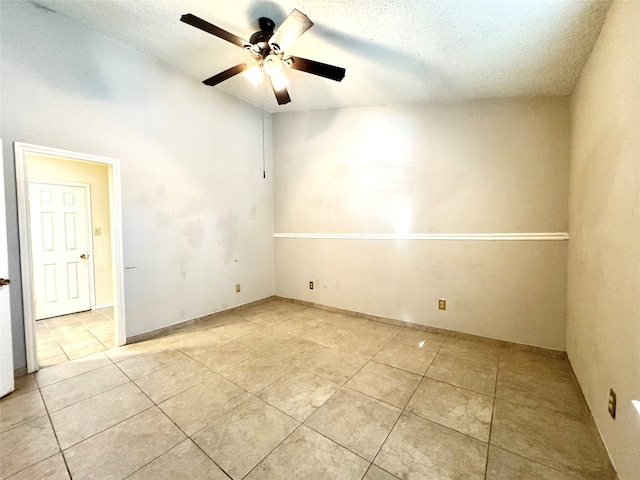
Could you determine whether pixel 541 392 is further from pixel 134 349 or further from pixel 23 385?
pixel 23 385

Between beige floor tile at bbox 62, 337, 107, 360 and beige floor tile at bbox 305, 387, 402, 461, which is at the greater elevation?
beige floor tile at bbox 62, 337, 107, 360

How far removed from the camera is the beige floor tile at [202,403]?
1678 mm

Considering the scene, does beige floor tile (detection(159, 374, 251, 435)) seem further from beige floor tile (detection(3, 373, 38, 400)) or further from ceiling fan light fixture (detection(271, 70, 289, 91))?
ceiling fan light fixture (detection(271, 70, 289, 91))

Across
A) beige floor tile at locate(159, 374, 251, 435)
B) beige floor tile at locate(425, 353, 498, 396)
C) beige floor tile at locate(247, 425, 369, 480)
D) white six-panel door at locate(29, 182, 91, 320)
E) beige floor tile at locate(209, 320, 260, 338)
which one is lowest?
beige floor tile at locate(425, 353, 498, 396)

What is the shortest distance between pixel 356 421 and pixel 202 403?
3.63 ft

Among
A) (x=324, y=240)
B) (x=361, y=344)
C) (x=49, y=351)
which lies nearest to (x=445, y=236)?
(x=361, y=344)

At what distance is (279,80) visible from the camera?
7.56 ft

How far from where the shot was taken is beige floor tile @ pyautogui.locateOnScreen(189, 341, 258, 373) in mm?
2398

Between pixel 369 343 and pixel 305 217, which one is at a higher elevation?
pixel 305 217

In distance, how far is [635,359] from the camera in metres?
1.14

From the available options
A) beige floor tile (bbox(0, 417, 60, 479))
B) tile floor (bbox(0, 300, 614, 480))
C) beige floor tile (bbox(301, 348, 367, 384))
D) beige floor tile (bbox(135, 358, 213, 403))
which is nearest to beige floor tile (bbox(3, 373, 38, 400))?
tile floor (bbox(0, 300, 614, 480))

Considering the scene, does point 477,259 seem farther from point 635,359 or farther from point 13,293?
point 13,293

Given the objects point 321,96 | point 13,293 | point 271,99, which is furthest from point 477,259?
point 13,293

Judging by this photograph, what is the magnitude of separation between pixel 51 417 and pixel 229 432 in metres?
1.25
